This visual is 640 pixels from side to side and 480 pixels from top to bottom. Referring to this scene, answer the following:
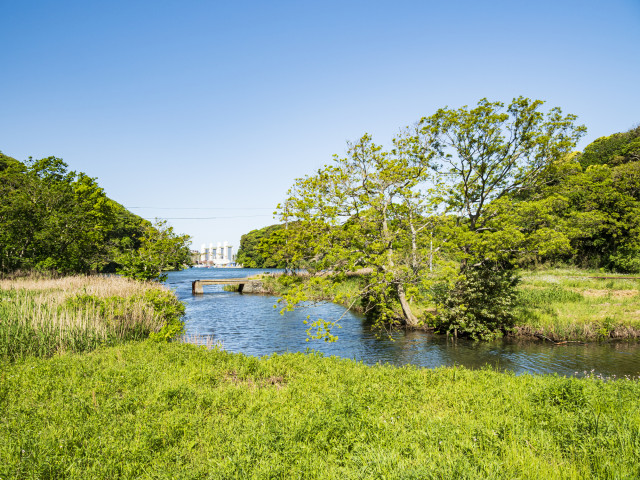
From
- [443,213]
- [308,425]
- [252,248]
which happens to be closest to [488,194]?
[443,213]

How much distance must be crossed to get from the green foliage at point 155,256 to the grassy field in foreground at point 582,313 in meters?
22.3

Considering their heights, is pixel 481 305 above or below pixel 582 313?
above

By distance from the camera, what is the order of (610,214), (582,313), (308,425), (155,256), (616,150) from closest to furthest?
1. (308,425)
2. (582,313)
3. (155,256)
4. (610,214)
5. (616,150)

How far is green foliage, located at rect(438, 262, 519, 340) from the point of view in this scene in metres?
18.2

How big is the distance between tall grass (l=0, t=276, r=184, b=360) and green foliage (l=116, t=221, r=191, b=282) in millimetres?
8134

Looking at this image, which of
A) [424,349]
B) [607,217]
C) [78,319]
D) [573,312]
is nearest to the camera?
[78,319]

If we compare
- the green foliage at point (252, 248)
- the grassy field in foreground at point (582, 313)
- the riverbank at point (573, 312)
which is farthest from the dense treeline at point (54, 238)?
the green foliage at point (252, 248)

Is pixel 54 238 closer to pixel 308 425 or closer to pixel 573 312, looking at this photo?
pixel 308 425

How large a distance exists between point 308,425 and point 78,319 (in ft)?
31.6

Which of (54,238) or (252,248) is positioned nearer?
(54,238)

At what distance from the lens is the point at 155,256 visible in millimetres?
25641

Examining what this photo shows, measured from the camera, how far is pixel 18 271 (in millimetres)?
24750

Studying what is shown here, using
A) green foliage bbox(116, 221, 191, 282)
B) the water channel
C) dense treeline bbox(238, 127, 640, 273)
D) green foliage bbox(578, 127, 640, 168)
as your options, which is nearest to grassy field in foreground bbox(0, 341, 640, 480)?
the water channel

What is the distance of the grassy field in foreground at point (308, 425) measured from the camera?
14.4ft
